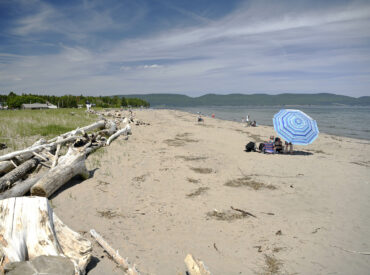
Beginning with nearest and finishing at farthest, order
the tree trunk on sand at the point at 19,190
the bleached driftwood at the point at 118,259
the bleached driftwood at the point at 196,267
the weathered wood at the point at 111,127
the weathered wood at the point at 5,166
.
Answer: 1. the bleached driftwood at the point at 196,267
2. the bleached driftwood at the point at 118,259
3. the tree trunk on sand at the point at 19,190
4. the weathered wood at the point at 5,166
5. the weathered wood at the point at 111,127

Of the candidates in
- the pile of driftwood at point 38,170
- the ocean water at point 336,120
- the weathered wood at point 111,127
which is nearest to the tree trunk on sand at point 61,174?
the pile of driftwood at point 38,170

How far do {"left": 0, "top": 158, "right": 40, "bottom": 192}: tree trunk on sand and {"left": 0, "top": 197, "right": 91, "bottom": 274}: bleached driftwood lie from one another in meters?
3.83

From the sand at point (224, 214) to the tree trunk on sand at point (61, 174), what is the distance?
326mm

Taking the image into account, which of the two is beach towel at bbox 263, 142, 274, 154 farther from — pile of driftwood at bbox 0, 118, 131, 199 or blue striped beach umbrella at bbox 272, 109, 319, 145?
pile of driftwood at bbox 0, 118, 131, 199

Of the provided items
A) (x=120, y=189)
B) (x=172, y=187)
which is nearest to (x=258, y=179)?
(x=172, y=187)

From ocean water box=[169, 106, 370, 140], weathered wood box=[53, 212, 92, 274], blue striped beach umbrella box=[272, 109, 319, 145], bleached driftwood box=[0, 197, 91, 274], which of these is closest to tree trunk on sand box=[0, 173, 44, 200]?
bleached driftwood box=[0, 197, 91, 274]

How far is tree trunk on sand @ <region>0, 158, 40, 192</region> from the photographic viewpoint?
22.2 feet

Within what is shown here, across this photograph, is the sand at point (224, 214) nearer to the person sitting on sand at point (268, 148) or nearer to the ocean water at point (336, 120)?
the person sitting on sand at point (268, 148)

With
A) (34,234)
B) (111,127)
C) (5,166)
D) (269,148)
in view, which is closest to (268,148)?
(269,148)

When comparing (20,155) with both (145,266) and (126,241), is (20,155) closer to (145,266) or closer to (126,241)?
(126,241)

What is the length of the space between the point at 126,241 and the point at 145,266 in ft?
2.77

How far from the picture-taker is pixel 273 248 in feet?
16.2

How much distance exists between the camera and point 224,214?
20.8 feet

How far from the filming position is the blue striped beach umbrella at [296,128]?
39.4ft
